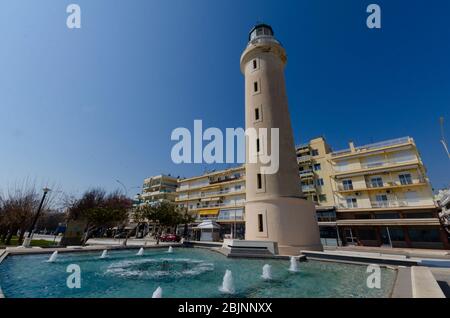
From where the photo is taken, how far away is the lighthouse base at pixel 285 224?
15023mm

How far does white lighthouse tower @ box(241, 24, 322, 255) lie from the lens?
50.4ft

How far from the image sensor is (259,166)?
17.8 meters

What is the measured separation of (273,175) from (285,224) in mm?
3998

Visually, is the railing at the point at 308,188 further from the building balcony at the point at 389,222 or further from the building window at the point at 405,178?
the building window at the point at 405,178

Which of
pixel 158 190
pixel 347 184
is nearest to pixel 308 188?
pixel 347 184

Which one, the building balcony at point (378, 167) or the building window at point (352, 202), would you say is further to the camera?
the building window at point (352, 202)

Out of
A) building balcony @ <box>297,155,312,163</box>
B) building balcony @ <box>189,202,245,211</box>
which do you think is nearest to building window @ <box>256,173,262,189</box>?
building balcony @ <box>297,155,312,163</box>

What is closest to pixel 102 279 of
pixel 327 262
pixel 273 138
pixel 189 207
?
pixel 327 262

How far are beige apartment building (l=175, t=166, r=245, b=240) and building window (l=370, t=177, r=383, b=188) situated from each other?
71.3 feet

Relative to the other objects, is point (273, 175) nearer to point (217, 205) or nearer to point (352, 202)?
point (352, 202)

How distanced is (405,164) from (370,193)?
19.5 ft

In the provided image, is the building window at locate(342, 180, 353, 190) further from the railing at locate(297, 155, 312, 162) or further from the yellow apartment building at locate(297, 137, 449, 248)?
the railing at locate(297, 155, 312, 162)

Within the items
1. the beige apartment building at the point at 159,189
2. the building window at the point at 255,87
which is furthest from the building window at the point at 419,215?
the beige apartment building at the point at 159,189
